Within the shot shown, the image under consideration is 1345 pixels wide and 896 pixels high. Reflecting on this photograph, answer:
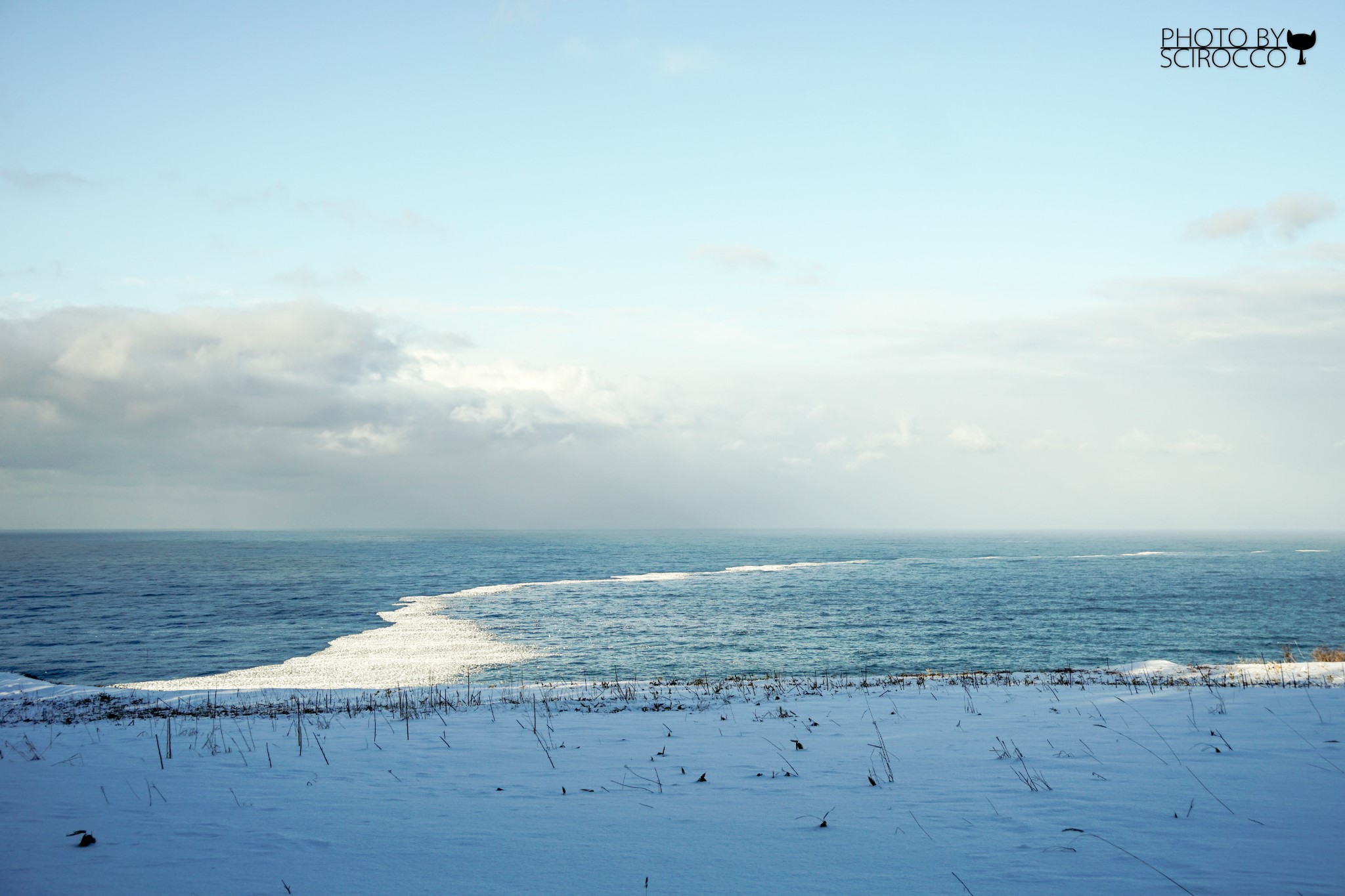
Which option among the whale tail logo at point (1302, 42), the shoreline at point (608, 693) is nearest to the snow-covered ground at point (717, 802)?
the shoreline at point (608, 693)

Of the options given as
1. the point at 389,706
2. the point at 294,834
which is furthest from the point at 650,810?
the point at 389,706

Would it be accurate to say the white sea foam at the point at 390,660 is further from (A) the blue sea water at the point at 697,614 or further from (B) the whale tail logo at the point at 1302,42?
(B) the whale tail logo at the point at 1302,42

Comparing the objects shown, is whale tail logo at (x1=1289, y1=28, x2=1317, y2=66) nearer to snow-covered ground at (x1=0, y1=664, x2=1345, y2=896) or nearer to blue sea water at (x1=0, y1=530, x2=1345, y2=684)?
snow-covered ground at (x1=0, y1=664, x2=1345, y2=896)

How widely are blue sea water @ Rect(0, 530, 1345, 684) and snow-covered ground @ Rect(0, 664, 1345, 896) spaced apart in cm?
1866

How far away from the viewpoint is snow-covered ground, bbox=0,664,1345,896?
5.41m

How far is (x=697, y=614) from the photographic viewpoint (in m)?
50.1

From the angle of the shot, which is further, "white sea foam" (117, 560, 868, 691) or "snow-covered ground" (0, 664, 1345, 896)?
"white sea foam" (117, 560, 868, 691)

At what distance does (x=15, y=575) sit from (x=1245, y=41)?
119808 millimetres

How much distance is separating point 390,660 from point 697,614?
23.0m

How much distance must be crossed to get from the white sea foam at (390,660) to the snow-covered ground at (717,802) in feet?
48.7

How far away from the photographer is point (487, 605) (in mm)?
54875

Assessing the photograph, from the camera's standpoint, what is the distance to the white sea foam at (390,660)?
1077 inches

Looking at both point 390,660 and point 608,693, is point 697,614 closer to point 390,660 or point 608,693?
point 390,660

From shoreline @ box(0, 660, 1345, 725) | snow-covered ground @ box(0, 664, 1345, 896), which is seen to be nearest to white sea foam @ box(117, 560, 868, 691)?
shoreline @ box(0, 660, 1345, 725)
